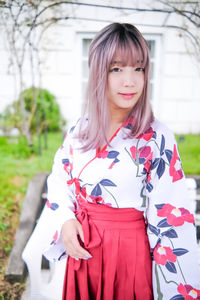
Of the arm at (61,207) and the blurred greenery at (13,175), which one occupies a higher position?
the arm at (61,207)

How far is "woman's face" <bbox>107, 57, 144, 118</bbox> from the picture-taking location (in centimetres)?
111

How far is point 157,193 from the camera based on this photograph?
113 cm

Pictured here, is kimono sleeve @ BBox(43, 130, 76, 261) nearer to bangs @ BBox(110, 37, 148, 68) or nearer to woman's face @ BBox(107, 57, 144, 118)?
woman's face @ BBox(107, 57, 144, 118)

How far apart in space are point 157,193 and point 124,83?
488mm

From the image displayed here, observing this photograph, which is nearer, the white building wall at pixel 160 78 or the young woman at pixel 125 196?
the young woman at pixel 125 196

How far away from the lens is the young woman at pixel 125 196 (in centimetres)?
112

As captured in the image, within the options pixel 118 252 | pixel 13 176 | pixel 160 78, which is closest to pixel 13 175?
pixel 13 176

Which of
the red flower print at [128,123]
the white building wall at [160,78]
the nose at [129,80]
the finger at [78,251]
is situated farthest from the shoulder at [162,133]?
the white building wall at [160,78]

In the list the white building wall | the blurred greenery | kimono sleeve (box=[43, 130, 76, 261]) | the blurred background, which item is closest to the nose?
kimono sleeve (box=[43, 130, 76, 261])

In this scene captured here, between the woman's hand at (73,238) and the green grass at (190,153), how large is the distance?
5.33ft

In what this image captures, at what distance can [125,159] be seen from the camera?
1.15 m

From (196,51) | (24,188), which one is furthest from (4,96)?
(196,51)

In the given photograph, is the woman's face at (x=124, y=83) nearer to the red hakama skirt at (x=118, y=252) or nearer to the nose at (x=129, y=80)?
the nose at (x=129, y=80)

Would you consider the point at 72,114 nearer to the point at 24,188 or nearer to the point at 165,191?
the point at 24,188
